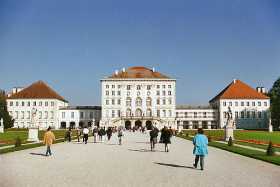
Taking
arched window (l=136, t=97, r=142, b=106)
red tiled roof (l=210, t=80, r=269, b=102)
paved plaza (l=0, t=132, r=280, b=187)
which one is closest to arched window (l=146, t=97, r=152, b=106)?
arched window (l=136, t=97, r=142, b=106)

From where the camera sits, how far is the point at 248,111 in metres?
86.8

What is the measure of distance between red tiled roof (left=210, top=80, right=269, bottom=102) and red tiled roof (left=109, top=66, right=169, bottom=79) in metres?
14.4

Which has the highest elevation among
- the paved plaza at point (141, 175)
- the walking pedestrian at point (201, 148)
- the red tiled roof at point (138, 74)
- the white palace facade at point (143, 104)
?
the red tiled roof at point (138, 74)

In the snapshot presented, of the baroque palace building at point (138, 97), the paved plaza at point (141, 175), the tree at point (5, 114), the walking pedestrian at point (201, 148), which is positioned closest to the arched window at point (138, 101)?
the baroque palace building at point (138, 97)

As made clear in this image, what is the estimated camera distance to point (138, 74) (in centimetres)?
8975

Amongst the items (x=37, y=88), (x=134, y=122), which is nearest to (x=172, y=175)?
(x=134, y=122)

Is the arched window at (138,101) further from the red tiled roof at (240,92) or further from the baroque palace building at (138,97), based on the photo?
the red tiled roof at (240,92)

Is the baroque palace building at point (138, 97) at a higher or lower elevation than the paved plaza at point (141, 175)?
higher

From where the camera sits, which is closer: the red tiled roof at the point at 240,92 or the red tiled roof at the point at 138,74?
the red tiled roof at the point at 240,92

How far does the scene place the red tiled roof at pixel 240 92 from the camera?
86.9 m

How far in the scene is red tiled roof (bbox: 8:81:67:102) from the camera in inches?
3521

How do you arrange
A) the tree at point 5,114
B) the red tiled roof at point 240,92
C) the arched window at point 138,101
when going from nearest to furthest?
the tree at point 5,114 < the red tiled roof at point 240,92 < the arched window at point 138,101

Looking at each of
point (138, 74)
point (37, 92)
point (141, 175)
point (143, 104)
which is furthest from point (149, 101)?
point (141, 175)

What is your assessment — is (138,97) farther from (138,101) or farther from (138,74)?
(138,74)
